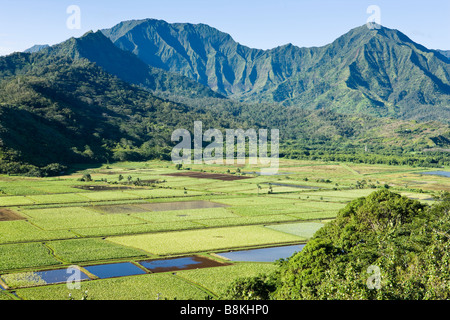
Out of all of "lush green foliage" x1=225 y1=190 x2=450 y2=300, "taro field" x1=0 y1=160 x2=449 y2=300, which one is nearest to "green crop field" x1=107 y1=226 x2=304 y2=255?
"taro field" x1=0 y1=160 x2=449 y2=300

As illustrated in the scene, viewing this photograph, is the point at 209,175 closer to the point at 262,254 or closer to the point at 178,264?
the point at 262,254

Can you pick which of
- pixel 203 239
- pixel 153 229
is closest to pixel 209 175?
pixel 153 229

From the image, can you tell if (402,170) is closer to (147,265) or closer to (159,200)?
(159,200)

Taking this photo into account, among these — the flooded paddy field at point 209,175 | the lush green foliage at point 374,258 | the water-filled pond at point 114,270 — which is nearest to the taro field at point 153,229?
the water-filled pond at point 114,270

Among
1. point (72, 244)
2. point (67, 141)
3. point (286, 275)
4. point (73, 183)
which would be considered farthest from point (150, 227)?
point (67, 141)

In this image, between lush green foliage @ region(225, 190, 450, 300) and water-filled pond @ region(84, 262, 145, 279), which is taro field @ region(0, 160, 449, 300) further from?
lush green foliage @ region(225, 190, 450, 300)
